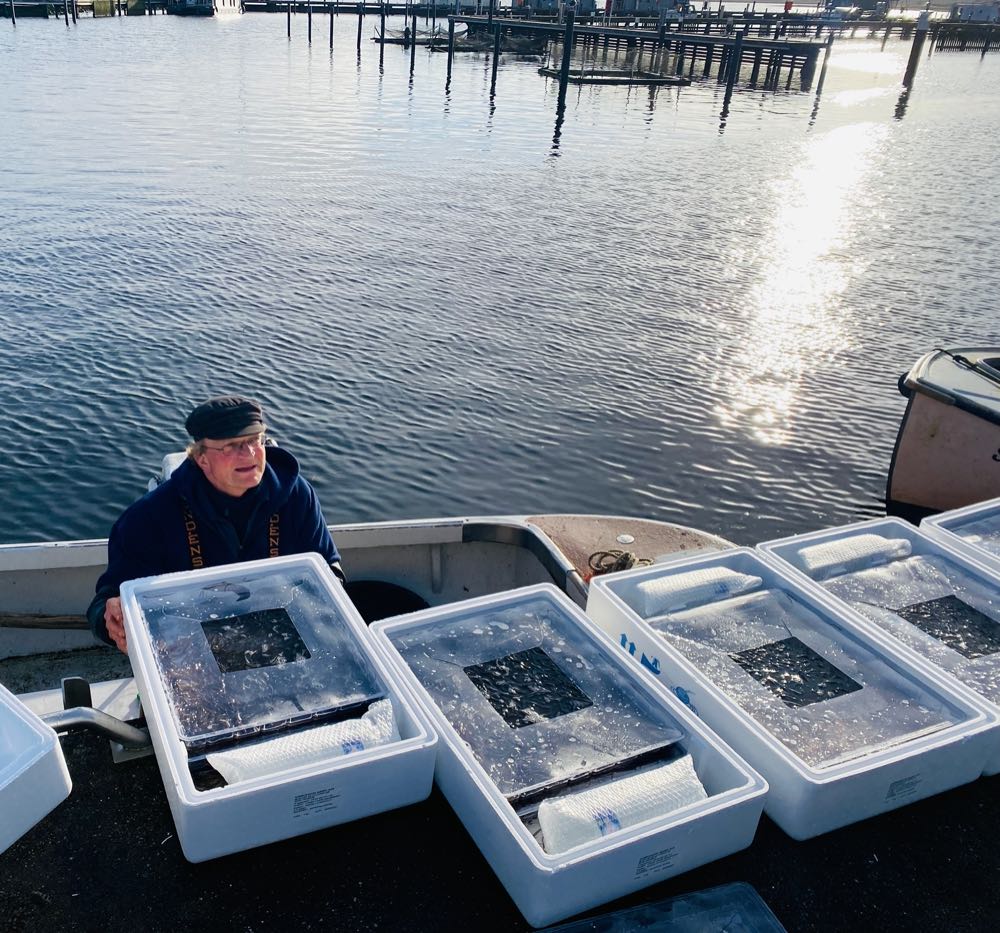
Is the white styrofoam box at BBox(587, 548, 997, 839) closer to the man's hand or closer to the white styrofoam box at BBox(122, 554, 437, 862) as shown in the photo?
the white styrofoam box at BBox(122, 554, 437, 862)

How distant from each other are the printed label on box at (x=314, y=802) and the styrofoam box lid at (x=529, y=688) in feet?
1.83

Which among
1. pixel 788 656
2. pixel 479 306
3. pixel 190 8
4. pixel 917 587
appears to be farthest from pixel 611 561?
pixel 190 8

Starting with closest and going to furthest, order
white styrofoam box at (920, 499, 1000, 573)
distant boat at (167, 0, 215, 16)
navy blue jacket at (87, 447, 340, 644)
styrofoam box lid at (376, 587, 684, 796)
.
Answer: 1. styrofoam box lid at (376, 587, 684, 796)
2. navy blue jacket at (87, 447, 340, 644)
3. white styrofoam box at (920, 499, 1000, 573)
4. distant boat at (167, 0, 215, 16)

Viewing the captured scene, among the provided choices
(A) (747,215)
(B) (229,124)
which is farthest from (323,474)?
(B) (229,124)

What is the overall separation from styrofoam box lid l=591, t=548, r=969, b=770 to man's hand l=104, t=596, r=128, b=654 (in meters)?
2.27

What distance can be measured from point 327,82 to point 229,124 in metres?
23.8

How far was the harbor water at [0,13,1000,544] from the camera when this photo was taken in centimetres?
1647

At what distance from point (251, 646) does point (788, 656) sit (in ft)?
7.87

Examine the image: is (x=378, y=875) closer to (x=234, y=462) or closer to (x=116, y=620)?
(x=116, y=620)

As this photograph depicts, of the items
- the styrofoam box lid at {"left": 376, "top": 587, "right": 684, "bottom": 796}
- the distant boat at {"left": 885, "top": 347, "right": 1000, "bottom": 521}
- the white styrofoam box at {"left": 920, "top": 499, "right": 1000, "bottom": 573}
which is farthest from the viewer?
the distant boat at {"left": 885, "top": 347, "right": 1000, "bottom": 521}

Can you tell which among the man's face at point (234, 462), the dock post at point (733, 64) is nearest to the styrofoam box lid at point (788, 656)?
the man's face at point (234, 462)

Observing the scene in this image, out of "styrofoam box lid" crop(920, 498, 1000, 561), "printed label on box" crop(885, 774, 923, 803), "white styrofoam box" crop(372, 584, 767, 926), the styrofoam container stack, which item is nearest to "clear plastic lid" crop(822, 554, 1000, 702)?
the styrofoam container stack

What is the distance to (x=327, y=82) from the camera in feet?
223

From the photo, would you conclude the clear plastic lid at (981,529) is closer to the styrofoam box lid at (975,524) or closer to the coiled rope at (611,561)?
the styrofoam box lid at (975,524)
